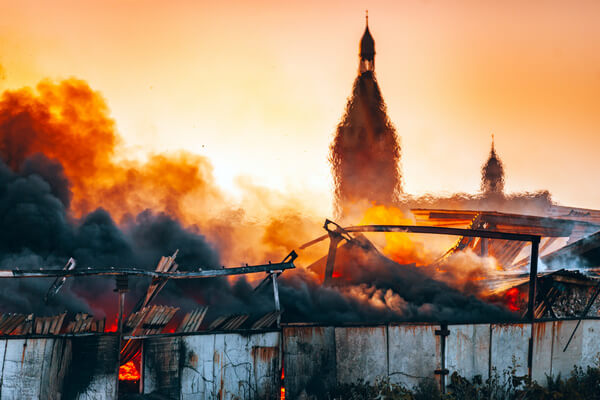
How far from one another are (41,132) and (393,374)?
1899 cm

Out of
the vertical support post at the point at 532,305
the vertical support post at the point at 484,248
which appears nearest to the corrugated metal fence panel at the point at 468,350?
the vertical support post at the point at 532,305

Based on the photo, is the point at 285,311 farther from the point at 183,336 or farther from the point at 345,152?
the point at 345,152

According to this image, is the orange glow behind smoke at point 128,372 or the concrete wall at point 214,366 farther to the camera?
the orange glow behind smoke at point 128,372

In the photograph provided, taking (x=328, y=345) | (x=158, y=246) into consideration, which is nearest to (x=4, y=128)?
(x=158, y=246)

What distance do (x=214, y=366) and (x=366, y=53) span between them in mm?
35321

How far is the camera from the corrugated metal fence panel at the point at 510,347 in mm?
15047

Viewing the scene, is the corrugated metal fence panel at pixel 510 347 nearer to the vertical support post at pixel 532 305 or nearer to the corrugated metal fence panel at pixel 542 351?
the vertical support post at pixel 532 305

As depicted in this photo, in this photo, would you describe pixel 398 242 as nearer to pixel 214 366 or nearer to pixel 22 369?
pixel 214 366

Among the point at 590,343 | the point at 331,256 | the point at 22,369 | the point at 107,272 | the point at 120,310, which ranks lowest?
the point at 22,369

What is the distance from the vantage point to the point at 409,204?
41.8 metres

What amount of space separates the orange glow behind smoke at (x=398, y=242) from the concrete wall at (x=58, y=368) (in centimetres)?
1796

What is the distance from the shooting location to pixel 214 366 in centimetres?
1311

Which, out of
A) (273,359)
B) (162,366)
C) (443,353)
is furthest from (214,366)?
(443,353)

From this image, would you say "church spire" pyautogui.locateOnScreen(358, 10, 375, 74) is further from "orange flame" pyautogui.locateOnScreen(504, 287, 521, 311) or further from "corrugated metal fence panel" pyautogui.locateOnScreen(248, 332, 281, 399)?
"corrugated metal fence panel" pyautogui.locateOnScreen(248, 332, 281, 399)
